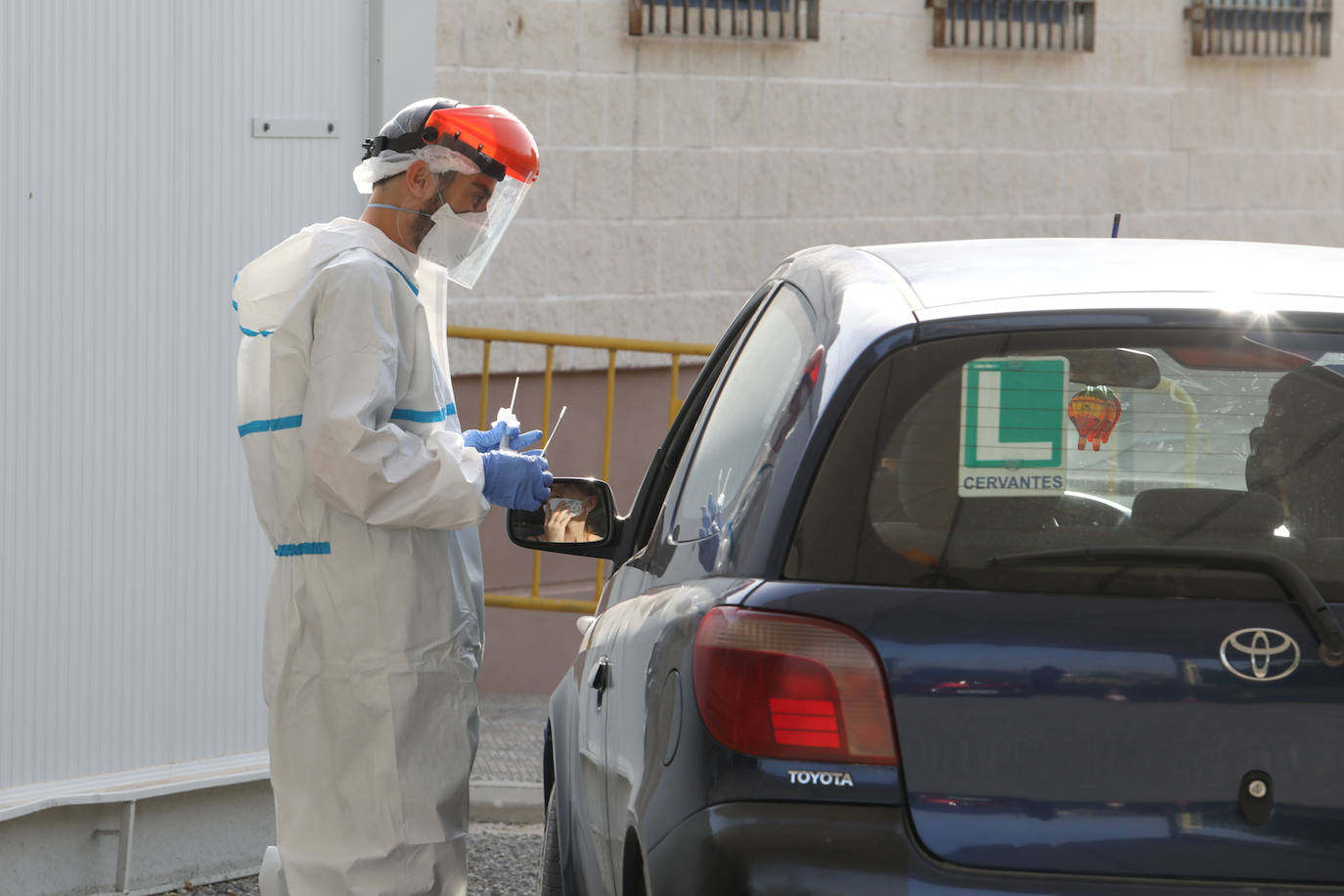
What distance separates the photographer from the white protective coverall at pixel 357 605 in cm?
369

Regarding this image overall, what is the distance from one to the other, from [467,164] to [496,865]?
228cm

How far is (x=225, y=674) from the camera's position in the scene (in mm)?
5027

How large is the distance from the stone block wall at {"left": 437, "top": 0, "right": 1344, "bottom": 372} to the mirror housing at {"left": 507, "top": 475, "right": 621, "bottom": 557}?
3.22 meters

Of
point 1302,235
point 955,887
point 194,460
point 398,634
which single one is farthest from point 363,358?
point 1302,235

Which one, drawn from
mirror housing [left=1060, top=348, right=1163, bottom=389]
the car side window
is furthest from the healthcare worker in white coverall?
mirror housing [left=1060, top=348, right=1163, bottom=389]

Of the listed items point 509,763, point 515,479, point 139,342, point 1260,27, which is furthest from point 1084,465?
point 1260,27

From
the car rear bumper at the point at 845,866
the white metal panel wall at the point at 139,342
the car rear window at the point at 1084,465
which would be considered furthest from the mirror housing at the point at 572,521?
the white metal panel wall at the point at 139,342

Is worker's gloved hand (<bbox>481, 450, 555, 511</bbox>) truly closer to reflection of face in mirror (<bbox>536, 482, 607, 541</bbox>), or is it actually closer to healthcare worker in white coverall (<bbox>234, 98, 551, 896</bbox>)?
healthcare worker in white coverall (<bbox>234, 98, 551, 896</bbox>)

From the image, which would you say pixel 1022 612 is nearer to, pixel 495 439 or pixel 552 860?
pixel 552 860

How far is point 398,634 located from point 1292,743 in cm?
209

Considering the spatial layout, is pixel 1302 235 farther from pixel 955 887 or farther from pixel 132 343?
pixel 955 887

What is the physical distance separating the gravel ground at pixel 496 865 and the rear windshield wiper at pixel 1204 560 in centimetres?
295

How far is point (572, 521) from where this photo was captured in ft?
11.8

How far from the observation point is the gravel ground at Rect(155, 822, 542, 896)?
4.96 m
